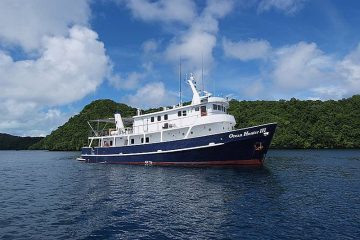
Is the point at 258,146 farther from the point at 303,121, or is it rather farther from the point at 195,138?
the point at 303,121

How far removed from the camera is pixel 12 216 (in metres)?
21.8

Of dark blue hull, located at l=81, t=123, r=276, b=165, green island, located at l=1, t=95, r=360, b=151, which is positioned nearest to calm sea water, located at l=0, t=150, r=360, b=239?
dark blue hull, located at l=81, t=123, r=276, b=165

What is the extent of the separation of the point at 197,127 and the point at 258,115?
3823 inches

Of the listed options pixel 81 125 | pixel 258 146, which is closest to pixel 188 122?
pixel 258 146

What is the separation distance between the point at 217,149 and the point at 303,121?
103 metres

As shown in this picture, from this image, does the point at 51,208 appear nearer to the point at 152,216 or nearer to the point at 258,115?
the point at 152,216

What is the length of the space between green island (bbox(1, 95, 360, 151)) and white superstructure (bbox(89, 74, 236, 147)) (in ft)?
175

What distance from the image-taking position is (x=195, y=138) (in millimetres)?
43969

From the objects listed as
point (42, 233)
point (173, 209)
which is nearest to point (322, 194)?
point (173, 209)

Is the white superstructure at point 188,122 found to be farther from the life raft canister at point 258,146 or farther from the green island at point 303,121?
the green island at point 303,121

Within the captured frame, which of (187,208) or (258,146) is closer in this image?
(187,208)

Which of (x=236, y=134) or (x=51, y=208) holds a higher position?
(x=236, y=134)

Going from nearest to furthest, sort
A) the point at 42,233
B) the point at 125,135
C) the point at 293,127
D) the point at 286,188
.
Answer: the point at 42,233 → the point at 286,188 → the point at 125,135 → the point at 293,127

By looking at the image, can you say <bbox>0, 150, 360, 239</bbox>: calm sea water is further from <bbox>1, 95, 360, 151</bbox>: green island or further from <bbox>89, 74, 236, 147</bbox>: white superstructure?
<bbox>1, 95, 360, 151</bbox>: green island
